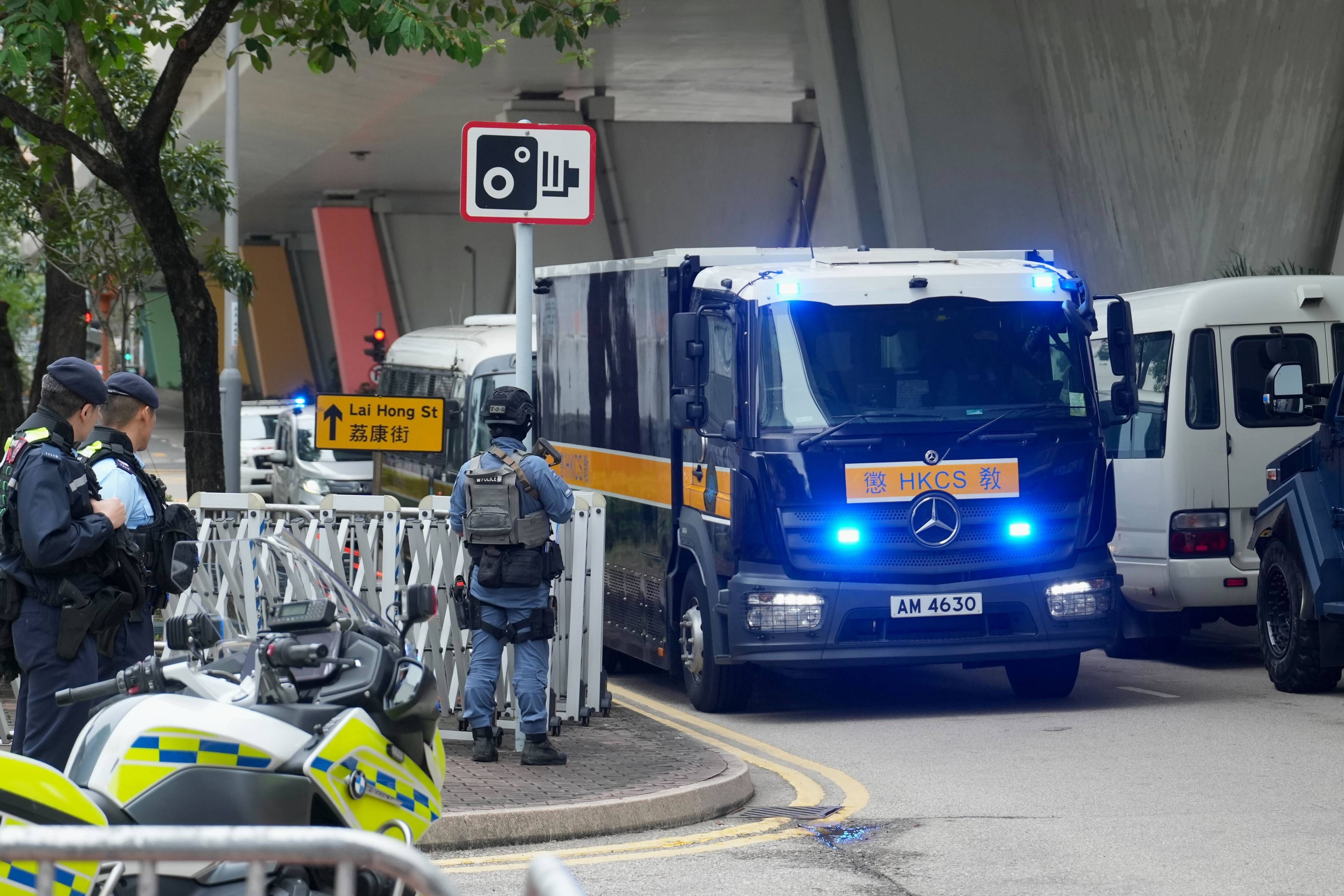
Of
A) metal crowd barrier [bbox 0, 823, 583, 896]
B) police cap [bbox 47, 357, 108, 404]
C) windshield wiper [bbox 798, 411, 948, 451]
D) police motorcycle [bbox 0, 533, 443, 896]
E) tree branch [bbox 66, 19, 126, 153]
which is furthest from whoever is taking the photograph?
tree branch [bbox 66, 19, 126, 153]

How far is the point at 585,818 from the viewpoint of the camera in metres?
7.26

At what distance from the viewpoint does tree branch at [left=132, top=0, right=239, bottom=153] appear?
12.2 m

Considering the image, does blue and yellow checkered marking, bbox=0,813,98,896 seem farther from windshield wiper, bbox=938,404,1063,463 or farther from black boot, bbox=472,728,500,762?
windshield wiper, bbox=938,404,1063,463

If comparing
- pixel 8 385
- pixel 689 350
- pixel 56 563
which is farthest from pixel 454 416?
pixel 56 563

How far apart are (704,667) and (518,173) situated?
310cm

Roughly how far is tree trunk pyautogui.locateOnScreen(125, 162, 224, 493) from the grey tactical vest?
4.53 metres

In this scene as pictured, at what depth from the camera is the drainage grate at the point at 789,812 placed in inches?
304

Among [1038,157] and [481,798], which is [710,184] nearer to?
[1038,157]

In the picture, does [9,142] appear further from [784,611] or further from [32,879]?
[32,879]

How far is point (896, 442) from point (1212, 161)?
38.3 ft

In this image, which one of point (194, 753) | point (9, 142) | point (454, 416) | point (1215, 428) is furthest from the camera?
point (9, 142)

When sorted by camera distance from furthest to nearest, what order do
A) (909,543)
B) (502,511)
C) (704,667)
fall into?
1. (704,667)
2. (909,543)
3. (502,511)

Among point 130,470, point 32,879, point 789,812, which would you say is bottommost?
point 789,812

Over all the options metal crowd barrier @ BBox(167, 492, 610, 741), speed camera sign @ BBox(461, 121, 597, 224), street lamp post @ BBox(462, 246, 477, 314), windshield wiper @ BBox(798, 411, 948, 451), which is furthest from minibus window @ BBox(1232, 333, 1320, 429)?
street lamp post @ BBox(462, 246, 477, 314)
